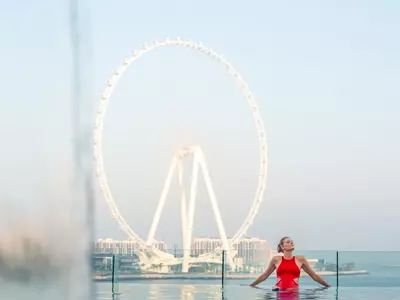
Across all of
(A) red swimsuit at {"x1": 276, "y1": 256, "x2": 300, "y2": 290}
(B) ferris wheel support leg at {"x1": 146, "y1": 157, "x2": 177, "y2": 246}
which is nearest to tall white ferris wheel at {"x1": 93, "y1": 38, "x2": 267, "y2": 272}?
(B) ferris wheel support leg at {"x1": 146, "y1": 157, "x2": 177, "y2": 246}

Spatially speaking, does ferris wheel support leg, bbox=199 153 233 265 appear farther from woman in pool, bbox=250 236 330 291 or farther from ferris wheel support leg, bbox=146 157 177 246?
woman in pool, bbox=250 236 330 291

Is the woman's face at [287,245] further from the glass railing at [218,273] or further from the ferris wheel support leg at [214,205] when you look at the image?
the ferris wheel support leg at [214,205]

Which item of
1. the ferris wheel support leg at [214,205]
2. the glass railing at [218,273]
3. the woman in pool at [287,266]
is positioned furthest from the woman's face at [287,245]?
the ferris wheel support leg at [214,205]

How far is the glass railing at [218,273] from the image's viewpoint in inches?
746

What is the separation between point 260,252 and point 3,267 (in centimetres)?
1336

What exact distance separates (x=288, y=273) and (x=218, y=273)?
1203cm

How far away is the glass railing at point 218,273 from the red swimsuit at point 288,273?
6.57 meters

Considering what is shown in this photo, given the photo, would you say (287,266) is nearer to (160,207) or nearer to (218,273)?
(218,273)

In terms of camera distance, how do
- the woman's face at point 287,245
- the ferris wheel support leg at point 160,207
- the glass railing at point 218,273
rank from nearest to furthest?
the woman's face at point 287,245 → the glass railing at point 218,273 → the ferris wheel support leg at point 160,207

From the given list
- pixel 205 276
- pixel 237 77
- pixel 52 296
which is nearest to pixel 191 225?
pixel 237 77

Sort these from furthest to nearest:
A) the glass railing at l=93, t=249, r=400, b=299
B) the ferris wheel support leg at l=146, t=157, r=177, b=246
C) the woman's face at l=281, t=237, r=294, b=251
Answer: the ferris wheel support leg at l=146, t=157, r=177, b=246, the glass railing at l=93, t=249, r=400, b=299, the woman's face at l=281, t=237, r=294, b=251

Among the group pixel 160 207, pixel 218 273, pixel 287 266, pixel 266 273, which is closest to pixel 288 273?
pixel 287 266

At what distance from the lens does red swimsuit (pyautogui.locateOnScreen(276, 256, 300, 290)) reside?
10523mm

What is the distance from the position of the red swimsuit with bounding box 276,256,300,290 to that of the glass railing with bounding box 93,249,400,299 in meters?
6.57
